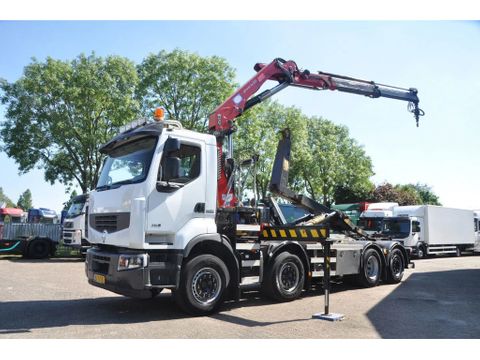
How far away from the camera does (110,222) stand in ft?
24.9

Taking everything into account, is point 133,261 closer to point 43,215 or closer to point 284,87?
point 284,87

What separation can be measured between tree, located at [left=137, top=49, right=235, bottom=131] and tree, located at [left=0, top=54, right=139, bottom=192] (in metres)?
1.38

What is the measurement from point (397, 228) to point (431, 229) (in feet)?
8.72

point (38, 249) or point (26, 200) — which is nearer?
point (38, 249)

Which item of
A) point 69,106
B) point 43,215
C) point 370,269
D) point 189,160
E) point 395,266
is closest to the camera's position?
point 189,160

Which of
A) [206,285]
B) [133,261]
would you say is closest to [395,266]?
[206,285]

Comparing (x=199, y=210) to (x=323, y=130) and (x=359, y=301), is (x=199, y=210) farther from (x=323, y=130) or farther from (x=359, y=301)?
(x=323, y=130)

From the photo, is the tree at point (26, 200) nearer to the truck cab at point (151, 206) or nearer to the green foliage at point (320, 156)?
the green foliage at point (320, 156)

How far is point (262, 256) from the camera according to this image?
28.5 ft

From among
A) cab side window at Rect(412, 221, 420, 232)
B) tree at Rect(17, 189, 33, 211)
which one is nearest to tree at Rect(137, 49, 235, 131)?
cab side window at Rect(412, 221, 420, 232)

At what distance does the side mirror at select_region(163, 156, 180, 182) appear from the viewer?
726 centimetres

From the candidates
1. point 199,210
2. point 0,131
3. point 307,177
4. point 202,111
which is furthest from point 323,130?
point 199,210

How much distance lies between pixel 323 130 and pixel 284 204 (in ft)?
121

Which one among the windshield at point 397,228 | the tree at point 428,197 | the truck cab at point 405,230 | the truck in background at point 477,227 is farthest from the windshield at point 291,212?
the tree at point 428,197
